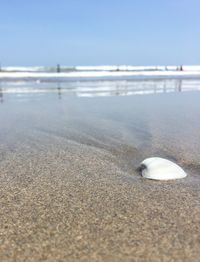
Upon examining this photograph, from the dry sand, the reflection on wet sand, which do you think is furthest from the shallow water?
the reflection on wet sand

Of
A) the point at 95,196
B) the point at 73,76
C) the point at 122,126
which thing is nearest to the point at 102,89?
the point at 122,126

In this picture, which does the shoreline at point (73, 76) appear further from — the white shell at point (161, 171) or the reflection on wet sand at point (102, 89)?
the white shell at point (161, 171)

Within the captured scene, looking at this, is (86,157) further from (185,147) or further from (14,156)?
(185,147)

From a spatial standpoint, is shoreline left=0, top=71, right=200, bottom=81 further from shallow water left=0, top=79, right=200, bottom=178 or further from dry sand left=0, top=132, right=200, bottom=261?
dry sand left=0, top=132, right=200, bottom=261

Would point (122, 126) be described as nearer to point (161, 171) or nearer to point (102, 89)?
point (161, 171)

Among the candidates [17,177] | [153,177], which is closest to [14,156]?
[17,177]

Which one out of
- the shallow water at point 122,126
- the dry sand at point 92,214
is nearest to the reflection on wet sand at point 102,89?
the shallow water at point 122,126
